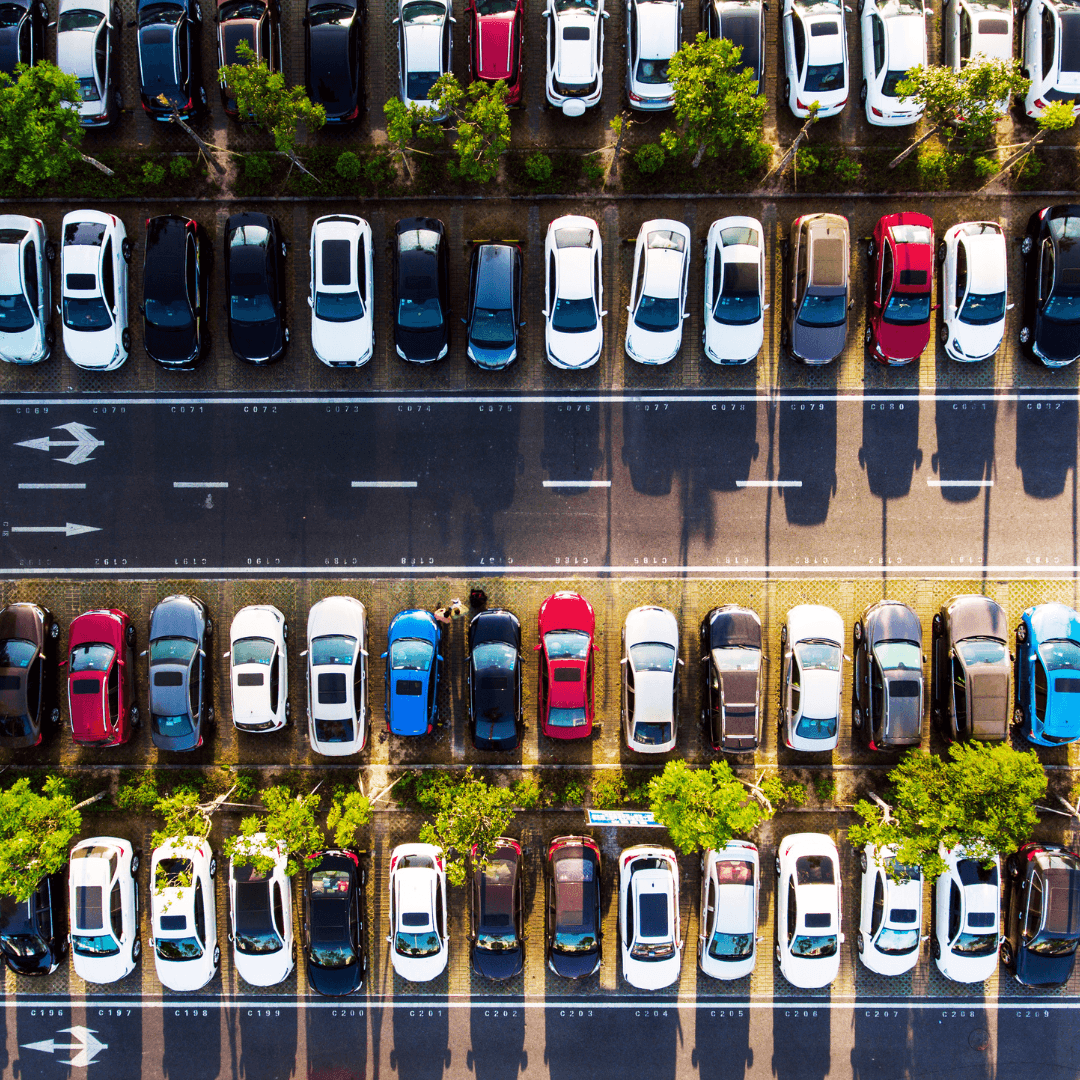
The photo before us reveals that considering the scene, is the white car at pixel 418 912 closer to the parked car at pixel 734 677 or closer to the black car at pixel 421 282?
the parked car at pixel 734 677

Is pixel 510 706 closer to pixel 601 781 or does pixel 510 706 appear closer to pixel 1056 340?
pixel 601 781

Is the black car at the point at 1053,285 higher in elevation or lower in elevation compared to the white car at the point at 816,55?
lower

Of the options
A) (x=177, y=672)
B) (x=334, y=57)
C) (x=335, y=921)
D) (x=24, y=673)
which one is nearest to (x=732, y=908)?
(x=335, y=921)

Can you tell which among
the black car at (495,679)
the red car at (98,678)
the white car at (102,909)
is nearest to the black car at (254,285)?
the red car at (98,678)

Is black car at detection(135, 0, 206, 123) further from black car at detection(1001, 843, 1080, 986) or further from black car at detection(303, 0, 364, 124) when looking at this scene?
black car at detection(1001, 843, 1080, 986)

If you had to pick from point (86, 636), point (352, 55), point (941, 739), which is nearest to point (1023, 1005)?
point (941, 739)

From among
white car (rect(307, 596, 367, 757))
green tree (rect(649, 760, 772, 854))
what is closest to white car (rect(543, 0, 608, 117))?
white car (rect(307, 596, 367, 757))

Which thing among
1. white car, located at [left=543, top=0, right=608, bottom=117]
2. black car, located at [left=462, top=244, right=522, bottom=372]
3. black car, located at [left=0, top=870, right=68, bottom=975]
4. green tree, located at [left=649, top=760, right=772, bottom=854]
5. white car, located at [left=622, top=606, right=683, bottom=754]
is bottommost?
black car, located at [left=0, top=870, right=68, bottom=975]
